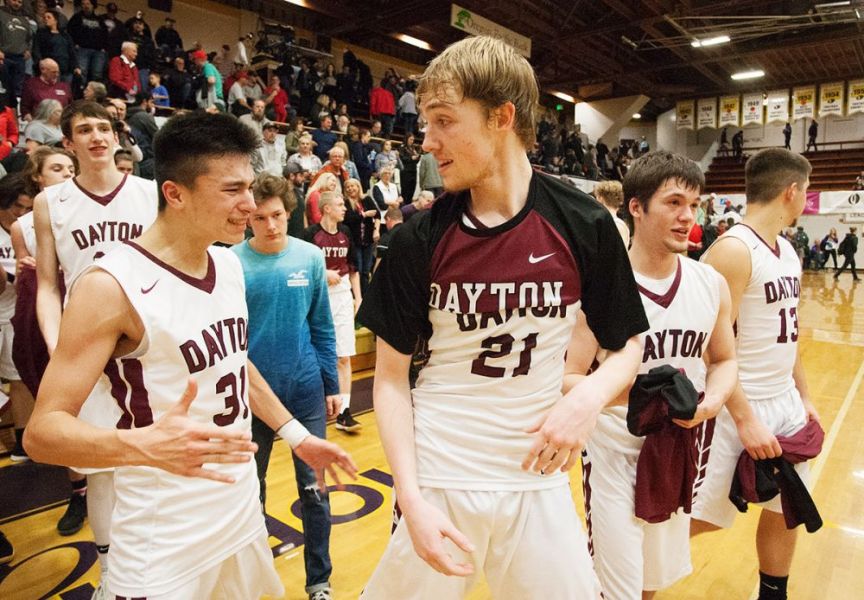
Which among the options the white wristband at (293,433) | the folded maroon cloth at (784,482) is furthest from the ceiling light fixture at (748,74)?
the white wristband at (293,433)

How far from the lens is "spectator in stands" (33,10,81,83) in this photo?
913 centimetres

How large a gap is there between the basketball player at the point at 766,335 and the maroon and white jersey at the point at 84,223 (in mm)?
2845

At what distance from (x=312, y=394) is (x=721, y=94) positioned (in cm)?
2551

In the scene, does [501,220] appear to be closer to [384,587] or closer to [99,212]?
[384,587]

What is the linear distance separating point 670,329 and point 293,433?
56.9 inches

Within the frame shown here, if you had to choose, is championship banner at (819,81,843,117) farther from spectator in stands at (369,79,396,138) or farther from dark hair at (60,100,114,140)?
dark hair at (60,100,114,140)

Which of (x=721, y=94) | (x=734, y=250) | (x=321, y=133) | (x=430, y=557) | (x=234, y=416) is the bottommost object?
(x=430, y=557)

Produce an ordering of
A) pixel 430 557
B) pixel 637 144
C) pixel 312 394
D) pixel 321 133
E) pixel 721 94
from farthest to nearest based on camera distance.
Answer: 1. pixel 637 144
2. pixel 721 94
3. pixel 321 133
4. pixel 312 394
5. pixel 430 557

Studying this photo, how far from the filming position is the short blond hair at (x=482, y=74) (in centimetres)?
137

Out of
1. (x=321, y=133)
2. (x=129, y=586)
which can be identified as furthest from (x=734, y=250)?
(x=321, y=133)

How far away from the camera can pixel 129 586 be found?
1587mm

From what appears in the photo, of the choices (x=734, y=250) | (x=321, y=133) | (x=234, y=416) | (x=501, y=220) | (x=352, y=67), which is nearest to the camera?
(x=501, y=220)

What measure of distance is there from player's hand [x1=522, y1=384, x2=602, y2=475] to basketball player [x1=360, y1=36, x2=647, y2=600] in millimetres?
21

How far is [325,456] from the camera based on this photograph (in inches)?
75.6
